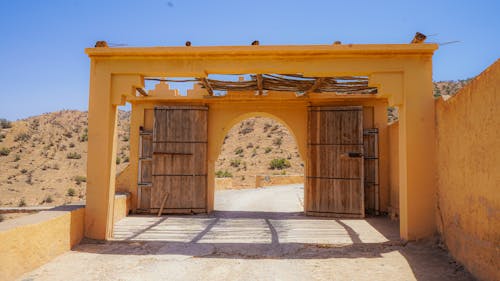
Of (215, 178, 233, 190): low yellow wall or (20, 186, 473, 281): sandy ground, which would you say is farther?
(215, 178, 233, 190): low yellow wall

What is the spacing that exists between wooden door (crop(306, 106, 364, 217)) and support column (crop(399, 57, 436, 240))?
10.2ft

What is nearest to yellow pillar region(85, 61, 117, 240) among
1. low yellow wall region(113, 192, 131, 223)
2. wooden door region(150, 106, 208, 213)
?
low yellow wall region(113, 192, 131, 223)

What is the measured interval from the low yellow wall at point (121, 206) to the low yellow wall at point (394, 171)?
6.74 m

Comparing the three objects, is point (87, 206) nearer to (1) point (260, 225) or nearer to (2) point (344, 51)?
(1) point (260, 225)

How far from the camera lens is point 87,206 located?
612 centimetres

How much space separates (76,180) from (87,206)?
14.9m

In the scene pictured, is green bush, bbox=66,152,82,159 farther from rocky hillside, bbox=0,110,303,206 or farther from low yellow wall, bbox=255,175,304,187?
low yellow wall, bbox=255,175,304,187

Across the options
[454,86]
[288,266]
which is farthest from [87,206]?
[454,86]

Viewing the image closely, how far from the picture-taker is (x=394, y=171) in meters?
8.89

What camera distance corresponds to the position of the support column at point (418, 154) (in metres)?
5.77

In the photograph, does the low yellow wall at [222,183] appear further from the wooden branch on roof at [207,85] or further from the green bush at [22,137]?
the green bush at [22,137]

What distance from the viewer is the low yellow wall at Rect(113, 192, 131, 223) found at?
8.29m

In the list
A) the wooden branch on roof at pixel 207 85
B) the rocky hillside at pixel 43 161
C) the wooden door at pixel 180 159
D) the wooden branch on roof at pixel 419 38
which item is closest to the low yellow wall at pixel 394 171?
the wooden branch on roof at pixel 419 38

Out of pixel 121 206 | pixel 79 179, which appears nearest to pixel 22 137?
pixel 79 179
